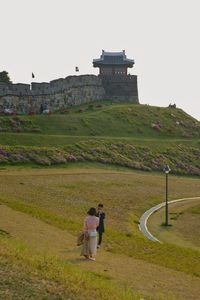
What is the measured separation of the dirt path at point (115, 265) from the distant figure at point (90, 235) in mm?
373

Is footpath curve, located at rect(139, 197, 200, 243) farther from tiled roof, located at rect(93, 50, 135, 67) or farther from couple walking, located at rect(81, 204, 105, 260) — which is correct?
tiled roof, located at rect(93, 50, 135, 67)

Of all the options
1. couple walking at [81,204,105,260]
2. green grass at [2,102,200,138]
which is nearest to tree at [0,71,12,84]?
green grass at [2,102,200,138]

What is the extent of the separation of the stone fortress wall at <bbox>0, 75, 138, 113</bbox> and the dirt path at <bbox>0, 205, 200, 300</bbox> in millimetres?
58219

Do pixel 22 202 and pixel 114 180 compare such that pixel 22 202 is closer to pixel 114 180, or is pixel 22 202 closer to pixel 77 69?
pixel 114 180

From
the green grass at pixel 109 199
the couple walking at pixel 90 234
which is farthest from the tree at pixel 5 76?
the couple walking at pixel 90 234

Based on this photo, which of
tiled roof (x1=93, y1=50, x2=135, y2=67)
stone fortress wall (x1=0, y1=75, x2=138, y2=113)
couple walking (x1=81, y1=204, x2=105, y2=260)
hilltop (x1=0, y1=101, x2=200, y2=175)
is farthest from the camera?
tiled roof (x1=93, y1=50, x2=135, y2=67)

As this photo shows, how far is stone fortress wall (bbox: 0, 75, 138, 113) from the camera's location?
282ft

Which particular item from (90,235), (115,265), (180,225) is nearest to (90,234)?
(90,235)

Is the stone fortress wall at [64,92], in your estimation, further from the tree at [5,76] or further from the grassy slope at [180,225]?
the grassy slope at [180,225]

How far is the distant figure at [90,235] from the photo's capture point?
21016 mm

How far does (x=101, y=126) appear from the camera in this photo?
3292 inches

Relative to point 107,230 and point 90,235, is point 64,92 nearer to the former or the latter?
point 107,230

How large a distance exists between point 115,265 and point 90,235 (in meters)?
1.67

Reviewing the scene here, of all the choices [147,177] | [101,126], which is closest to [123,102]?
[101,126]
